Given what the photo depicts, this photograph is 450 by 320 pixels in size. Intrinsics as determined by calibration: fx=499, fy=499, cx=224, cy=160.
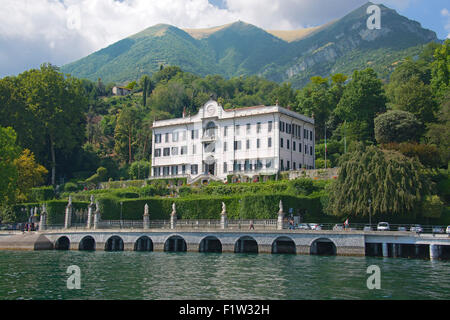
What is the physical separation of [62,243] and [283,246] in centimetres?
2566

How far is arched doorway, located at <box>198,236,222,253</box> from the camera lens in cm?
5153

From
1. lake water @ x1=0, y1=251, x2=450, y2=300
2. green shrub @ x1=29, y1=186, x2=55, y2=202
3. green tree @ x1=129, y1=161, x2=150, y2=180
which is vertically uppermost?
green tree @ x1=129, y1=161, x2=150, y2=180

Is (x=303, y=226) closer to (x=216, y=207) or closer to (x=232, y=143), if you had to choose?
(x=216, y=207)

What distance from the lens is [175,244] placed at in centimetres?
5319

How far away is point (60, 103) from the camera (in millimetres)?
88000

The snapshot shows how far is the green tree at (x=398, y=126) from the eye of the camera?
67000mm

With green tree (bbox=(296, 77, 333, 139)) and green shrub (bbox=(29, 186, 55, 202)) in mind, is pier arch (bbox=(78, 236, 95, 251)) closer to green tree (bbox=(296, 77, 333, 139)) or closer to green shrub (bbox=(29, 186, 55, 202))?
green shrub (bbox=(29, 186, 55, 202))

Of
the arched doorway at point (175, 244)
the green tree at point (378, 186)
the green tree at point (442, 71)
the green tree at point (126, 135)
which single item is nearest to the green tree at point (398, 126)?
the green tree at point (442, 71)

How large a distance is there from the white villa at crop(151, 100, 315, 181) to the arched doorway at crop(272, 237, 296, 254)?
21.6 m

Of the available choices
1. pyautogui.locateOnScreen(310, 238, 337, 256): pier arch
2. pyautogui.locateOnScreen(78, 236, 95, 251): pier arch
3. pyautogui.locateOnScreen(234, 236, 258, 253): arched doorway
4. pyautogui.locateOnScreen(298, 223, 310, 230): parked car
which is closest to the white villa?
pyautogui.locateOnScreen(298, 223, 310, 230): parked car

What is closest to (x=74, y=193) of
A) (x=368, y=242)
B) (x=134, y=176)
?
(x=134, y=176)
